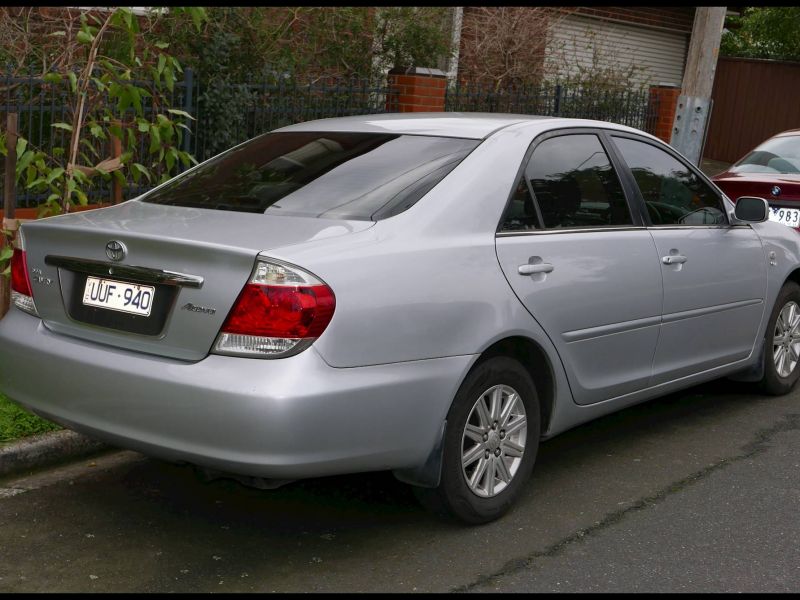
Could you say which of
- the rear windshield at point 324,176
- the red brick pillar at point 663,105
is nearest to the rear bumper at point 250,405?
the rear windshield at point 324,176

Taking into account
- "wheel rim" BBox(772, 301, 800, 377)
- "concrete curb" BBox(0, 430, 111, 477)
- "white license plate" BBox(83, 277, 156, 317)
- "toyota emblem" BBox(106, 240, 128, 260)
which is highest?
"toyota emblem" BBox(106, 240, 128, 260)

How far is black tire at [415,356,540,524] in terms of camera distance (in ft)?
13.8

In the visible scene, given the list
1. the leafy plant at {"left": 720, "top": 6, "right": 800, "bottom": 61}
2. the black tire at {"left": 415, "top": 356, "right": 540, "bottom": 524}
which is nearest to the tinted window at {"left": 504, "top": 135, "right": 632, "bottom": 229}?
the black tire at {"left": 415, "top": 356, "right": 540, "bottom": 524}

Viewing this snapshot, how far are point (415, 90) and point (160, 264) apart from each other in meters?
7.44

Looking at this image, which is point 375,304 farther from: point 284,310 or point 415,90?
point 415,90

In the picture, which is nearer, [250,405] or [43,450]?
[250,405]

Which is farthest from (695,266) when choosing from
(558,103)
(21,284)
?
(558,103)

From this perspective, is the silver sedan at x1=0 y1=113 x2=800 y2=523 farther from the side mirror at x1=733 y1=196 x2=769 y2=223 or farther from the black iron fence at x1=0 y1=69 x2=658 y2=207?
the black iron fence at x1=0 y1=69 x2=658 y2=207

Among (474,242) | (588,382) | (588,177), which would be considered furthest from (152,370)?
(588,177)

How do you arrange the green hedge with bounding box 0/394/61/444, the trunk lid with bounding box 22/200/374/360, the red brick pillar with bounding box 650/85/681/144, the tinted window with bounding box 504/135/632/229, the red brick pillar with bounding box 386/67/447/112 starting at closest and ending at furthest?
1. the trunk lid with bounding box 22/200/374/360
2. the tinted window with bounding box 504/135/632/229
3. the green hedge with bounding box 0/394/61/444
4. the red brick pillar with bounding box 386/67/447/112
5. the red brick pillar with bounding box 650/85/681/144

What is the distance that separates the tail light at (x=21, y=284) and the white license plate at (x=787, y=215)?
606cm

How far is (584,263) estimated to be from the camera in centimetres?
482

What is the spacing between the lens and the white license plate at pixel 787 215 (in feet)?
28.3

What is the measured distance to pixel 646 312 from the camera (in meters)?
5.19
